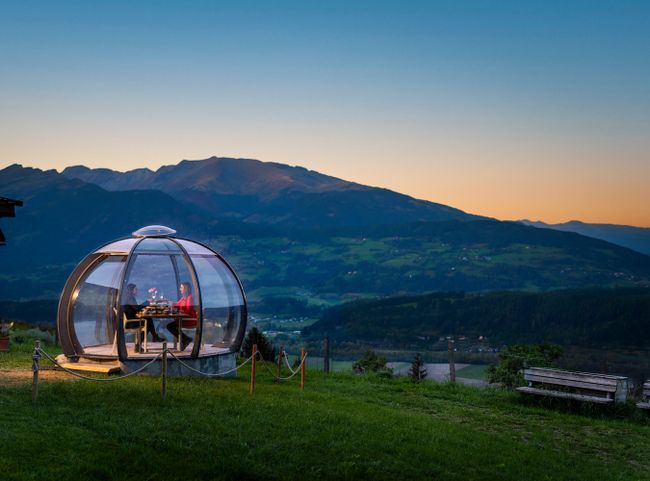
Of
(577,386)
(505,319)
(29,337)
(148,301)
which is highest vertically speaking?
(148,301)

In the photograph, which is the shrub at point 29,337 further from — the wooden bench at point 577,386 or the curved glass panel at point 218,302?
the wooden bench at point 577,386

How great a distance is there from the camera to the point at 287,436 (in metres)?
13.4

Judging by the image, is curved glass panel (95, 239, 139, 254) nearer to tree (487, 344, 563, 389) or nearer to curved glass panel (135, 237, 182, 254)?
curved glass panel (135, 237, 182, 254)

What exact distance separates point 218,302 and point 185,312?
1022mm

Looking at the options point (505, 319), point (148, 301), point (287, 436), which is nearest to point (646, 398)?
point (287, 436)

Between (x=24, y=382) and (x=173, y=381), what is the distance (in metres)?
3.39

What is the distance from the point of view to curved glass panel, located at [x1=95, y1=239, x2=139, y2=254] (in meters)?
20.3

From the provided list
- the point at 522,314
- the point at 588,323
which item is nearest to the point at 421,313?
the point at 522,314

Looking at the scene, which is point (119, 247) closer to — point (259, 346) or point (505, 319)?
point (259, 346)

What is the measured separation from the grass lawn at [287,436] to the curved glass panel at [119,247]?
13.5 feet

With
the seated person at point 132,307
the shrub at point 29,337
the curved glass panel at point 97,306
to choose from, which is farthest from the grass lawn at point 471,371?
the seated person at point 132,307

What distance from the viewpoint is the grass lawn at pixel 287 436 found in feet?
36.9

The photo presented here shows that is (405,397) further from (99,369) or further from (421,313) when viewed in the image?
(421,313)

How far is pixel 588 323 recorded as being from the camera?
138750 mm
